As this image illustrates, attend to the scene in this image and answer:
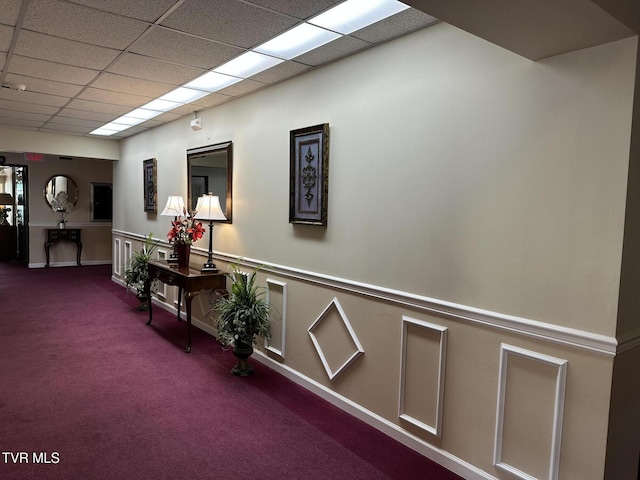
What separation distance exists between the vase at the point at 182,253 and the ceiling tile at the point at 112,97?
1.51 metres

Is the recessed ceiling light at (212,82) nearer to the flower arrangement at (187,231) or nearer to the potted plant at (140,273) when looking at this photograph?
the flower arrangement at (187,231)

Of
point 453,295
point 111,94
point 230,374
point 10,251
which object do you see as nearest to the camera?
point 453,295

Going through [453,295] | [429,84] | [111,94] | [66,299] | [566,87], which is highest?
[111,94]

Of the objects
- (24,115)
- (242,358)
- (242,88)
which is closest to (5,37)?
(242,88)

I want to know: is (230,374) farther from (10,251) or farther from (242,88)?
(10,251)

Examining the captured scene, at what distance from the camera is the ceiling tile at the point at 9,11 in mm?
2358

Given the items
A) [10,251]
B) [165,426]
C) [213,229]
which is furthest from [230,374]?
[10,251]

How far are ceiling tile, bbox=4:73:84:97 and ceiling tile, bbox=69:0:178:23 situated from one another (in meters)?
1.92

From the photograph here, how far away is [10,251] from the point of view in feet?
33.3

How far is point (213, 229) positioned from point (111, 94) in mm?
1644

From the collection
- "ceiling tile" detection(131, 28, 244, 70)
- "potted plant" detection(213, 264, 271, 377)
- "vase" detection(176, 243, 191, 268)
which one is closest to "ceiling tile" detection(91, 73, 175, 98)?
"ceiling tile" detection(131, 28, 244, 70)

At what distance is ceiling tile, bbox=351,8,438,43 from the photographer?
2406mm

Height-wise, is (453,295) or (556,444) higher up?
(453,295)

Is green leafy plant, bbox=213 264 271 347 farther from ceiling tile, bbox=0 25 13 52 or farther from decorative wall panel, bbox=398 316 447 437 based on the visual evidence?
ceiling tile, bbox=0 25 13 52
